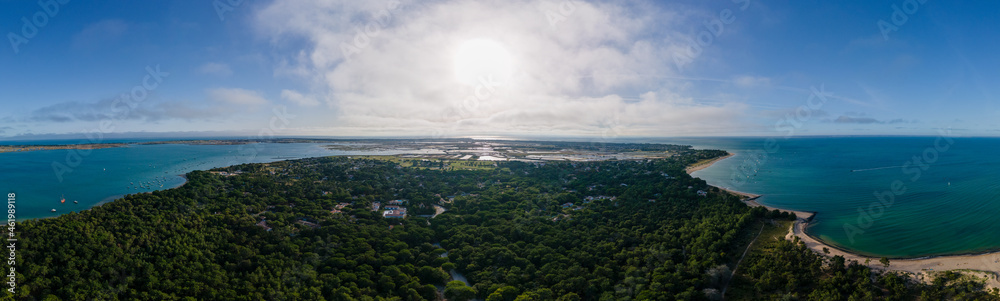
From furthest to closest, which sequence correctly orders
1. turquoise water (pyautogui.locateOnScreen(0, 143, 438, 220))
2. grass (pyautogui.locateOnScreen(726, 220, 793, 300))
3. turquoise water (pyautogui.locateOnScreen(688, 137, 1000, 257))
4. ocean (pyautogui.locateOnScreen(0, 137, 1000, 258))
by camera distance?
turquoise water (pyautogui.locateOnScreen(0, 143, 438, 220))
ocean (pyautogui.locateOnScreen(0, 137, 1000, 258))
turquoise water (pyautogui.locateOnScreen(688, 137, 1000, 257))
grass (pyautogui.locateOnScreen(726, 220, 793, 300))

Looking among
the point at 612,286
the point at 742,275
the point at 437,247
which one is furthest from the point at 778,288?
the point at 437,247

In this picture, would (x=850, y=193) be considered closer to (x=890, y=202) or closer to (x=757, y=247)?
(x=890, y=202)

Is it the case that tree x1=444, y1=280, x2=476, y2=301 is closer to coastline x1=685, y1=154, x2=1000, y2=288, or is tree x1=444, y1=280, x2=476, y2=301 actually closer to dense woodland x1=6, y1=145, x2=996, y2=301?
dense woodland x1=6, y1=145, x2=996, y2=301

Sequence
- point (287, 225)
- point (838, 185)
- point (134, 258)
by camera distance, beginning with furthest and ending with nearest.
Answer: point (838, 185) → point (287, 225) → point (134, 258)

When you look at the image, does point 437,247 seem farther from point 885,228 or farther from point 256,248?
point 885,228

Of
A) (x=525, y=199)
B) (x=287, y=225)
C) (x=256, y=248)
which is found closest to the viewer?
(x=256, y=248)

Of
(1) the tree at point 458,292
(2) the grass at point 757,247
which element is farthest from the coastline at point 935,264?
(1) the tree at point 458,292

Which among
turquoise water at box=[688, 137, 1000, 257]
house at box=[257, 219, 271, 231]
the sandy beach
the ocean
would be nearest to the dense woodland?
house at box=[257, 219, 271, 231]

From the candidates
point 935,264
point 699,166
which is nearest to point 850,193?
point 935,264
